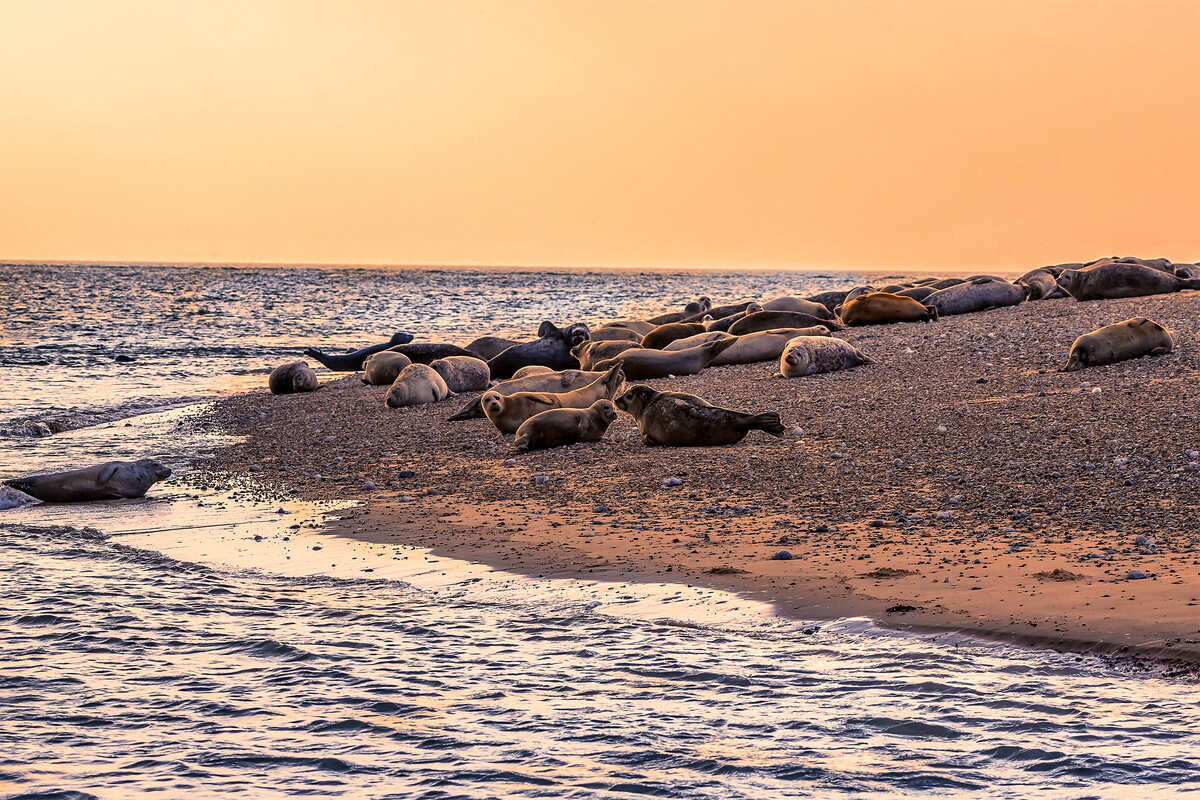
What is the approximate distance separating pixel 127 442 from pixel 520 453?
14.1ft

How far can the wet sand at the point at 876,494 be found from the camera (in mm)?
5199

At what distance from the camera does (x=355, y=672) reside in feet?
14.8

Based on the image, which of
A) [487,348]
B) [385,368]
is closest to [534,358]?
[385,368]

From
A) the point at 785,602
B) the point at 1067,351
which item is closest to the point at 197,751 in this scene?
the point at 785,602

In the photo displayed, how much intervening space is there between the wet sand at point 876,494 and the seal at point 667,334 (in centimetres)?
402

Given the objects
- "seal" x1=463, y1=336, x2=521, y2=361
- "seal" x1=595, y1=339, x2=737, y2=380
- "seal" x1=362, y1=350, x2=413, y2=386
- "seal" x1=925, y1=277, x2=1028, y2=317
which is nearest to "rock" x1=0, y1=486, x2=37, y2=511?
"seal" x1=595, y1=339, x2=737, y2=380

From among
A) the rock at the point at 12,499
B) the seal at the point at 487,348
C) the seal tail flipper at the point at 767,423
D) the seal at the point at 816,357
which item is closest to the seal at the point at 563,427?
the seal tail flipper at the point at 767,423

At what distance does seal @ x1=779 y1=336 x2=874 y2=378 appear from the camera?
12109 millimetres

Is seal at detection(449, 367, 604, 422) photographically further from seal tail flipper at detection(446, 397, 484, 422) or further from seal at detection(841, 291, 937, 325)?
seal at detection(841, 291, 937, 325)

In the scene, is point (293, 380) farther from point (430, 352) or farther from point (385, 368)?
point (430, 352)

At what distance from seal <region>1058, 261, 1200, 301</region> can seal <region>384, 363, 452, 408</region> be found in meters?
9.02

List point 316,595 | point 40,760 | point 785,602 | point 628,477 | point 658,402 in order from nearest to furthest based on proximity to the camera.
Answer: point 40,760
point 785,602
point 316,595
point 628,477
point 658,402

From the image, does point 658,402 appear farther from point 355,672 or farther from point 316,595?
point 355,672

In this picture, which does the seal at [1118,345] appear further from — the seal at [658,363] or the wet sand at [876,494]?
the seal at [658,363]
